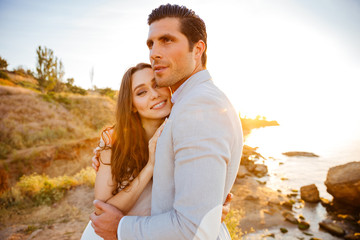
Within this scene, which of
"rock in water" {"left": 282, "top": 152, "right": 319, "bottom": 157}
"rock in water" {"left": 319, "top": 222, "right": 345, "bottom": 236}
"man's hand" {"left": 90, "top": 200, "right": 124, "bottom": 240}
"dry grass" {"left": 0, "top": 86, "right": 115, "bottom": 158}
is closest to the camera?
"man's hand" {"left": 90, "top": 200, "right": 124, "bottom": 240}

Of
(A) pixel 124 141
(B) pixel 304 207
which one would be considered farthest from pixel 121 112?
(B) pixel 304 207

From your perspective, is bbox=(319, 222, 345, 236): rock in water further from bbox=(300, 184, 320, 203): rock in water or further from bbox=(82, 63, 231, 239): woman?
bbox=(82, 63, 231, 239): woman

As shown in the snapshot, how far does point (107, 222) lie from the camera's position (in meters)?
1.67

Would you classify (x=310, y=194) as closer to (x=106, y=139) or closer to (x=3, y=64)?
(x=106, y=139)

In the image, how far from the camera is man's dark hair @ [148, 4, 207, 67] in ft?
6.62

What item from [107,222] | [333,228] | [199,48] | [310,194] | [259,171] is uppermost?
[199,48]

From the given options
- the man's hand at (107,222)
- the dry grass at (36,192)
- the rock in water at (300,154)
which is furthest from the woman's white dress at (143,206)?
the rock in water at (300,154)

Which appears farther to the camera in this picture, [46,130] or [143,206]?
[46,130]

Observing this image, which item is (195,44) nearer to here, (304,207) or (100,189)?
(100,189)

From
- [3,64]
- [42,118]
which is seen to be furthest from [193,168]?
[3,64]

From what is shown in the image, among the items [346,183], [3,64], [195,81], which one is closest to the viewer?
[195,81]

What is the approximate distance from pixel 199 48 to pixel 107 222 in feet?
6.12


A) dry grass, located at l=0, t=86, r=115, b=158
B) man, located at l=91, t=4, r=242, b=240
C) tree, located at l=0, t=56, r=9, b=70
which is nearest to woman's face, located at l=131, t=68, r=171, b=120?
man, located at l=91, t=4, r=242, b=240

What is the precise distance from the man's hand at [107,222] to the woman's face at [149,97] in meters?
1.07
